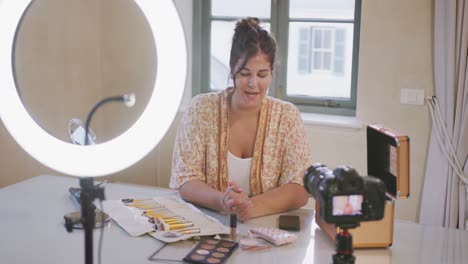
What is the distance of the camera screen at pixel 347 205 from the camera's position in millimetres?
1021

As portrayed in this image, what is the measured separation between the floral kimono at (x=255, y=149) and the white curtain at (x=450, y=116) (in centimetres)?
131

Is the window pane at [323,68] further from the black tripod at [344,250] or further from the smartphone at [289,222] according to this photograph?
the black tripod at [344,250]

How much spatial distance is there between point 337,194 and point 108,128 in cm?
322

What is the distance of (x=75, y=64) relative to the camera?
3.74m

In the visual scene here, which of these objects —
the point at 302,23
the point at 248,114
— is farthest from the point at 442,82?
the point at 248,114

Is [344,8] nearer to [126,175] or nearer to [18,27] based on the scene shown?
[126,175]

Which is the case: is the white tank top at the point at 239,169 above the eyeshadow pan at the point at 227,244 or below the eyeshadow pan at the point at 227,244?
above

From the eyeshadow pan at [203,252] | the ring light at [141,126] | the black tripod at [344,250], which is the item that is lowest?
the eyeshadow pan at [203,252]

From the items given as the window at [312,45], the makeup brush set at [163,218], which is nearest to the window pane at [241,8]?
the window at [312,45]

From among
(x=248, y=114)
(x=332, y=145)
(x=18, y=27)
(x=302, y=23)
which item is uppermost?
(x=302, y=23)

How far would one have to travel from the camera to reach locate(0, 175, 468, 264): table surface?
1568 millimetres

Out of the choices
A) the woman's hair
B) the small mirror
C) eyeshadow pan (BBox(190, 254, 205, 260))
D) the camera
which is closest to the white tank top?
the woman's hair

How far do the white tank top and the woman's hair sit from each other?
32 centimetres

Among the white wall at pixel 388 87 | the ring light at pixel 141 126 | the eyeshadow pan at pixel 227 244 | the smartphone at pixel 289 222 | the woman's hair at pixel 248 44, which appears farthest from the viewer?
the white wall at pixel 388 87
